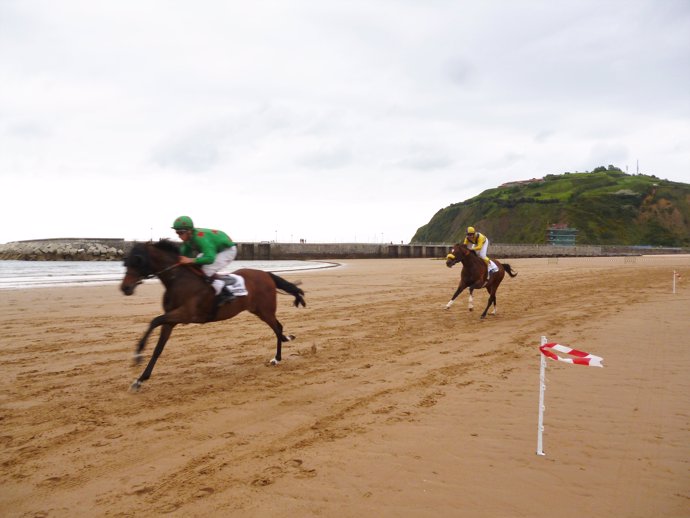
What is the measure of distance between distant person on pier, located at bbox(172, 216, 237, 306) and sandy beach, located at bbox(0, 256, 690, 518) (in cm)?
149

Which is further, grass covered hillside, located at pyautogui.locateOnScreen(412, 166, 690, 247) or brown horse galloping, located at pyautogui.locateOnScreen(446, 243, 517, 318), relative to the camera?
grass covered hillside, located at pyautogui.locateOnScreen(412, 166, 690, 247)

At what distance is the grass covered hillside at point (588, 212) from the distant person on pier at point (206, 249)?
12790cm

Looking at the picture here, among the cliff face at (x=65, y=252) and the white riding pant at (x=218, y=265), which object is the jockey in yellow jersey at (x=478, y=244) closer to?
the white riding pant at (x=218, y=265)

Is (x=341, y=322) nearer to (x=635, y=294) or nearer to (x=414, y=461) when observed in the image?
(x=414, y=461)

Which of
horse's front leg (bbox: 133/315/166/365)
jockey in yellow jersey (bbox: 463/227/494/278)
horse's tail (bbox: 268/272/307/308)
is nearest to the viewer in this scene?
horse's front leg (bbox: 133/315/166/365)

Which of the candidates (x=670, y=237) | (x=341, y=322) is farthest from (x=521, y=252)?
(x=341, y=322)

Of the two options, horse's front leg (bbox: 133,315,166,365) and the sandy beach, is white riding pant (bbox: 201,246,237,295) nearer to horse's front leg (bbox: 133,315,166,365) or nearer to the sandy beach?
horse's front leg (bbox: 133,315,166,365)

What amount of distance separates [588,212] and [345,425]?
141 m

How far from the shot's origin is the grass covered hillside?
121750 mm

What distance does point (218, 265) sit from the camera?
829 cm

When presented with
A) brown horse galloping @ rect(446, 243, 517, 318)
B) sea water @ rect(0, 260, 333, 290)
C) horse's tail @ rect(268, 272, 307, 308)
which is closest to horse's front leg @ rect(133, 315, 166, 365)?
horse's tail @ rect(268, 272, 307, 308)

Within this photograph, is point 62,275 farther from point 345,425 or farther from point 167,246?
point 345,425

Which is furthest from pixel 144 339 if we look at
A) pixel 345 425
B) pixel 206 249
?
pixel 345 425

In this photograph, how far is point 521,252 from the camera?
3588 inches
